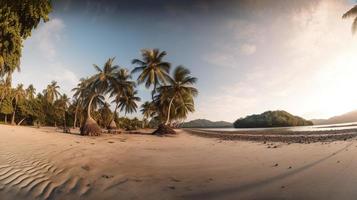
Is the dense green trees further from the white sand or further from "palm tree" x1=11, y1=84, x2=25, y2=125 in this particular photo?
the white sand

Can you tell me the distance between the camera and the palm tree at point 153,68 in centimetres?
2886

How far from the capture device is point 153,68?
29.0 meters

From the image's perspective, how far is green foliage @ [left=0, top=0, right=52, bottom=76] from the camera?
32.2 ft

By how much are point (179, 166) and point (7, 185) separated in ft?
13.6

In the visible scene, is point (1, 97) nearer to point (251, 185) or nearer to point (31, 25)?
point (31, 25)

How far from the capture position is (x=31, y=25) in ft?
38.2

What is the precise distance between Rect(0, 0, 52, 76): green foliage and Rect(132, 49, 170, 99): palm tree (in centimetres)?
1739

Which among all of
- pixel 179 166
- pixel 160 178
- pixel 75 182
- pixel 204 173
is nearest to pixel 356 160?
pixel 204 173

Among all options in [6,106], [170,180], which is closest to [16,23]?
[170,180]

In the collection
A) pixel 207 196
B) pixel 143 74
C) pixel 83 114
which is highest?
pixel 143 74

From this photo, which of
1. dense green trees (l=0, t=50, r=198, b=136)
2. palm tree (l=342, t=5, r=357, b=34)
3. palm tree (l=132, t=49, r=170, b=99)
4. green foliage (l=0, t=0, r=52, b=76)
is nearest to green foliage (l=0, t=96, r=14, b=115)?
dense green trees (l=0, t=50, r=198, b=136)

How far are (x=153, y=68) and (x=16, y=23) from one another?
1916 centimetres

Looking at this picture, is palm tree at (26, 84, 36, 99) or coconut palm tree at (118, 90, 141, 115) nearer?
coconut palm tree at (118, 90, 141, 115)

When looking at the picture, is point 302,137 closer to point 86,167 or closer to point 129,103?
point 86,167
